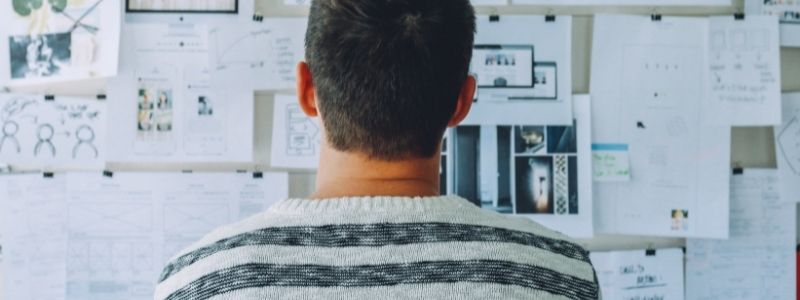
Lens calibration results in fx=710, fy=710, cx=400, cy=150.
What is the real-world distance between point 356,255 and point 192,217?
2.71 feet

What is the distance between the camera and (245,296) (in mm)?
546

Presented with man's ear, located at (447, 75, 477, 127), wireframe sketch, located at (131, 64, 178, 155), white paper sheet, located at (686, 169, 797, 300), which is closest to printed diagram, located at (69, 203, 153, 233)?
wireframe sketch, located at (131, 64, 178, 155)

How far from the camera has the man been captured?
56 centimetres

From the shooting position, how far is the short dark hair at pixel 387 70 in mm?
608

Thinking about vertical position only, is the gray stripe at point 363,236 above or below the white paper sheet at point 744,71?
below

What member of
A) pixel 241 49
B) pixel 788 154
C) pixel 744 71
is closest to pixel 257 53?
pixel 241 49

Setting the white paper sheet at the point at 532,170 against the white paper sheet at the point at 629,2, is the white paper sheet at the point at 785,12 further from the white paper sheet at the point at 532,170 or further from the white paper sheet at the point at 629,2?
the white paper sheet at the point at 532,170

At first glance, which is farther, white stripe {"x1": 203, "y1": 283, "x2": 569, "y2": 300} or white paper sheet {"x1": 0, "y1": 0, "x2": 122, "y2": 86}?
white paper sheet {"x1": 0, "y1": 0, "x2": 122, "y2": 86}

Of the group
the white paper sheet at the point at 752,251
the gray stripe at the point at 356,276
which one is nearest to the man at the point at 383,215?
the gray stripe at the point at 356,276

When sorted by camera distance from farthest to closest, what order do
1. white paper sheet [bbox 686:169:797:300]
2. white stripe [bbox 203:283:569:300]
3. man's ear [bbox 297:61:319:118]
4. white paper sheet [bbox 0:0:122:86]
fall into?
1. white paper sheet [bbox 686:169:797:300]
2. white paper sheet [bbox 0:0:122:86]
3. man's ear [bbox 297:61:319:118]
4. white stripe [bbox 203:283:569:300]

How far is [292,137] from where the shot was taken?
1316mm

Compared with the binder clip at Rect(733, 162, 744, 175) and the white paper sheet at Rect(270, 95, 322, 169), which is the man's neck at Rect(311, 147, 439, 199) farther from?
the binder clip at Rect(733, 162, 744, 175)

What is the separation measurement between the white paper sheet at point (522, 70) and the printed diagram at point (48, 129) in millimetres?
695

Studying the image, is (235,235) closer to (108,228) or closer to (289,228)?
(289,228)
